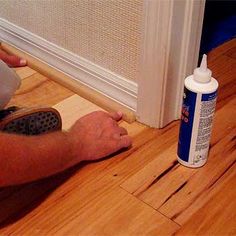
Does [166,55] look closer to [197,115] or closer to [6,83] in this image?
[197,115]

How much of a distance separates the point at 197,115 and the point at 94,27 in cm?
40

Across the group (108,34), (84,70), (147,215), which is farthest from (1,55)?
(147,215)

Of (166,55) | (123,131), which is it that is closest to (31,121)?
(123,131)

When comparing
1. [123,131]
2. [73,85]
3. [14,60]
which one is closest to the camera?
[123,131]

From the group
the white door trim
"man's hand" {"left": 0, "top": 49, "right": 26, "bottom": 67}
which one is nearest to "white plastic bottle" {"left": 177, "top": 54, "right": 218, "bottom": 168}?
the white door trim

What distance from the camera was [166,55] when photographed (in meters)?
0.92

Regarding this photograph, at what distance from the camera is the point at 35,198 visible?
84 centimetres

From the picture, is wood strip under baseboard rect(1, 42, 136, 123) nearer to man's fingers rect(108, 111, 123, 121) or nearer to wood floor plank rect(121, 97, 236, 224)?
man's fingers rect(108, 111, 123, 121)

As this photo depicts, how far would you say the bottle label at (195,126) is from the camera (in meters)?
0.82

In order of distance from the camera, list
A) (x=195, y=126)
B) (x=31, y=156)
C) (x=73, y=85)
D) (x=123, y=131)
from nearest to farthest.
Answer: (x=31, y=156)
(x=195, y=126)
(x=123, y=131)
(x=73, y=85)

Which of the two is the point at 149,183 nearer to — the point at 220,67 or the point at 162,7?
the point at 162,7

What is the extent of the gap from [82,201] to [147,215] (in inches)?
5.4

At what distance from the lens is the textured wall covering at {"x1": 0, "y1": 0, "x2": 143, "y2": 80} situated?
0.97 meters

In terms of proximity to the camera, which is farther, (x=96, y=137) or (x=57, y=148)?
(x=96, y=137)
